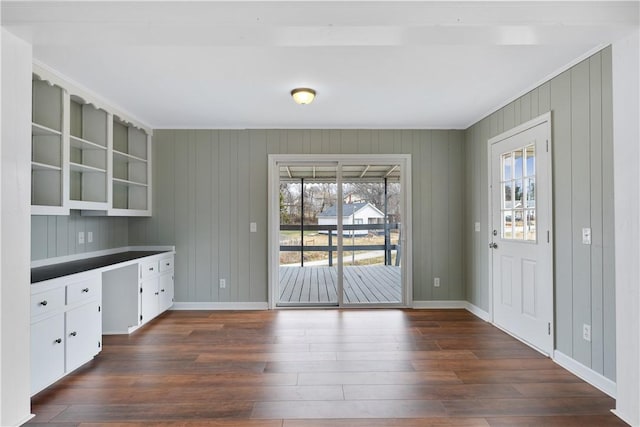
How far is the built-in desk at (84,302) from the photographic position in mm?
2381

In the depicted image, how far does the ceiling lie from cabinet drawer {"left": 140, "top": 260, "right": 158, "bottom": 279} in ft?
5.64

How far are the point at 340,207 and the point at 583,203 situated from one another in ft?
8.71

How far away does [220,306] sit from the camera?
452 centimetres

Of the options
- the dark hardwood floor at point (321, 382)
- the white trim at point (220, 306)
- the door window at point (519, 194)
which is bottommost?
the dark hardwood floor at point (321, 382)

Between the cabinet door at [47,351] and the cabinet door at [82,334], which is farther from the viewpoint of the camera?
the cabinet door at [82,334]

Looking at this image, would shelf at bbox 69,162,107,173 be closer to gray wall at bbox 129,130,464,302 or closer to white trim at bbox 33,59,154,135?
white trim at bbox 33,59,154,135

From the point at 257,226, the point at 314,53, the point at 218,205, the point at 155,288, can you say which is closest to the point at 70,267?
the point at 155,288

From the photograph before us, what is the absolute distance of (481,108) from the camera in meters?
3.83

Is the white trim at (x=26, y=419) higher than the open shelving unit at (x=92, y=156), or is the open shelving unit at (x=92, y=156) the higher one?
the open shelving unit at (x=92, y=156)

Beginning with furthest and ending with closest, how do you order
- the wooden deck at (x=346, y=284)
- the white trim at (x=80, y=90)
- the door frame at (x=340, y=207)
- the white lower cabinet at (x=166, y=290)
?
the wooden deck at (x=346, y=284) → the door frame at (x=340, y=207) → the white lower cabinet at (x=166, y=290) → the white trim at (x=80, y=90)

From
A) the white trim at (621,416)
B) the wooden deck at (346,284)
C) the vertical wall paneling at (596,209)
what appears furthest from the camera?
the wooden deck at (346,284)

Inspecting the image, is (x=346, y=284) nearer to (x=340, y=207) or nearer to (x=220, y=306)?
(x=340, y=207)

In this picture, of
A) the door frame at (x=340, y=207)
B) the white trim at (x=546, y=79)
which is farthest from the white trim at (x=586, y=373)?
the white trim at (x=546, y=79)

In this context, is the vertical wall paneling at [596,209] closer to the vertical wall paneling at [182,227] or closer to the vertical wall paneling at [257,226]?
the vertical wall paneling at [257,226]
